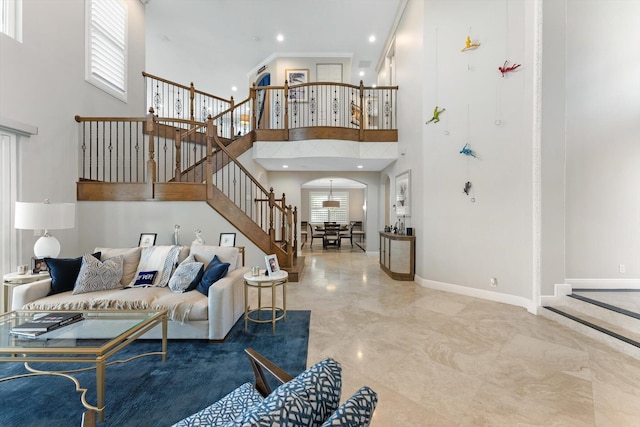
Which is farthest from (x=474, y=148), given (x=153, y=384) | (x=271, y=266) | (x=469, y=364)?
(x=153, y=384)

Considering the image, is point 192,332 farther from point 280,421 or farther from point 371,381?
point 280,421

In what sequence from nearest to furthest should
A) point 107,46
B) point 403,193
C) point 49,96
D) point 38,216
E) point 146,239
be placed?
point 38,216 < point 49,96 < point 146,239 < point 107,46 < point 403,193

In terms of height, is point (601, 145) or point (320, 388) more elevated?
point (601, 145)

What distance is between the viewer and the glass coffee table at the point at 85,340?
179 cm

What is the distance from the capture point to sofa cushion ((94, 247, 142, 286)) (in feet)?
11.0

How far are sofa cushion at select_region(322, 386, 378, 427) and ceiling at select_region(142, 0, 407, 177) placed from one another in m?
6.04

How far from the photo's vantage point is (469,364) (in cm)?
243

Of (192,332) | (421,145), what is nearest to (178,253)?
(192,332)

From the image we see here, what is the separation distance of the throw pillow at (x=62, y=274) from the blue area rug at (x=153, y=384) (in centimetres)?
80

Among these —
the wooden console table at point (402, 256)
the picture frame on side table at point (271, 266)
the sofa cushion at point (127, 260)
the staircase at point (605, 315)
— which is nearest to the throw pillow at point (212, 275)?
the picture frame on side table at point (271, 266)

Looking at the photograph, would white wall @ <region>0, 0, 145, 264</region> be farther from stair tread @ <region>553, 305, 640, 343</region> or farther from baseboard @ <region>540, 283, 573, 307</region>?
stair tread @ <region>553, 305, 640, 343</region>

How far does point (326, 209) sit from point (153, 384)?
11987 mm

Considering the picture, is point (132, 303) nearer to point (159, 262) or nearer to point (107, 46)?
point (159, 262)

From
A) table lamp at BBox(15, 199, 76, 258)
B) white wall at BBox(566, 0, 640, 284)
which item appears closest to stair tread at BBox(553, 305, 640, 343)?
white wall at BBox(566, 0, 640, 284)
